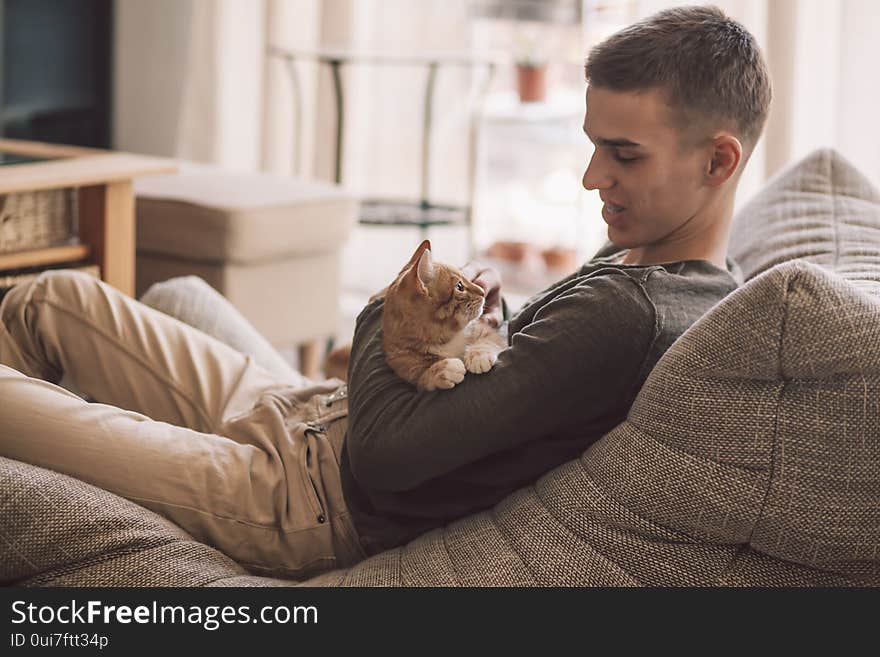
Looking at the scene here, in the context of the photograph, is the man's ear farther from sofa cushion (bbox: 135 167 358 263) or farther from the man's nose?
sofa cushion (bbox: 135 167 358 263)

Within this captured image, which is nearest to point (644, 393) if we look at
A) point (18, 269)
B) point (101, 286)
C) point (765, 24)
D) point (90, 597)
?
point (90, 597)

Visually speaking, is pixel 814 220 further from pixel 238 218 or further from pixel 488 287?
pixel 238 218

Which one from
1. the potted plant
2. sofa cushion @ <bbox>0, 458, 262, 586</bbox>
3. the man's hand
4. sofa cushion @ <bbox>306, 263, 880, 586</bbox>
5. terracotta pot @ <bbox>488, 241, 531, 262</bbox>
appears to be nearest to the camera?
sofa cushion @ <bbox>306, 263, 880, 586</bbox>

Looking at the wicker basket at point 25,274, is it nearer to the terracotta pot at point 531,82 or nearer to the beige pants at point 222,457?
the beige pants at point 222,457

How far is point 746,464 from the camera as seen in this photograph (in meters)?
1.05

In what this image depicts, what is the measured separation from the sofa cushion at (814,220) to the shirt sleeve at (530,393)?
1.48 feet

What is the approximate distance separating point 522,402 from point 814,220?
74 cm

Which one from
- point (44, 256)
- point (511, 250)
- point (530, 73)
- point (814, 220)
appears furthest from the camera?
point (511, 250)

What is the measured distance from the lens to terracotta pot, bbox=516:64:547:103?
441 centimetres

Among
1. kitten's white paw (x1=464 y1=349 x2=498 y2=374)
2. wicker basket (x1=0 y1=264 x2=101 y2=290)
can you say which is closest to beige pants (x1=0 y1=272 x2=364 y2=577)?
kitten's white paw (x1=464 y1=349 x2=498 y2=374)

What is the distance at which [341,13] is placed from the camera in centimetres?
448

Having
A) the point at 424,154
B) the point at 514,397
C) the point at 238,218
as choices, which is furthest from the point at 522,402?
the point at 424,154

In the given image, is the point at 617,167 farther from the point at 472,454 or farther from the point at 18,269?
the point at 18,269

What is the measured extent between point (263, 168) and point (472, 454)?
375cm
